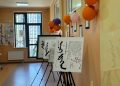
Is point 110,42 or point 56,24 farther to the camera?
point 56,24

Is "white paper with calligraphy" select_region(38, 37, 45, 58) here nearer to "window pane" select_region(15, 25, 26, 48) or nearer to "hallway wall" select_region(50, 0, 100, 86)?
"hallway wall" select_region(50, 0, 100, 86)

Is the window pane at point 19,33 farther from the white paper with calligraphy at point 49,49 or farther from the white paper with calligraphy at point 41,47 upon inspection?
the white paper with calligraphy at point 49,49

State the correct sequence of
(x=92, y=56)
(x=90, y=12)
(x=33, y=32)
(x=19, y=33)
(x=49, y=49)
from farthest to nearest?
1. (x=33, y=32)
2. (x=19, y=33)
3. (x=49, y=49)
4. (x=92, y=56)
5. (x=90, y=12)

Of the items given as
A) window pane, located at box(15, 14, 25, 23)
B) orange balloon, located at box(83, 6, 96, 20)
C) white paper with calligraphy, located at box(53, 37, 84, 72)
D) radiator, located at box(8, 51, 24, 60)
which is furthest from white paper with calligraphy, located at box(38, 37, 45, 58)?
window pane, located at box(15, 14, 25, 23)

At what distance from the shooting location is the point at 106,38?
3.01 metres

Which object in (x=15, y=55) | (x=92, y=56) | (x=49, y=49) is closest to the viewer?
(x=92, y=56)

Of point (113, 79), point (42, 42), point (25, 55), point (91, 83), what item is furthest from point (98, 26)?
point (25, 55)

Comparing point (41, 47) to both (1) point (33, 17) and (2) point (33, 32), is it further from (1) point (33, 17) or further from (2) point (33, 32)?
(1) point (33, 17)

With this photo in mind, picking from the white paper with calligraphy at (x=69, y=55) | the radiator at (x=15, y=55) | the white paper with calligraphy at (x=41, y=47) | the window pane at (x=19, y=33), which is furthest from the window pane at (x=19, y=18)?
the white paper with calligraphy at (x=69, y=55)

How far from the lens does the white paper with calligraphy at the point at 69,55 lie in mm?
3528

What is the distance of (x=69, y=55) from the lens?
3.63 metres

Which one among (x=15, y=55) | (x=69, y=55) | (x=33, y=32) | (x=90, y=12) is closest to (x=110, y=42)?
(x=90, y=12)

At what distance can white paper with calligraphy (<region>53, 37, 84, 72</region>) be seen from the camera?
3528mm

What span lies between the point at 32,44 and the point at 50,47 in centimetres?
695
